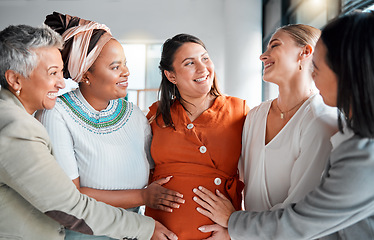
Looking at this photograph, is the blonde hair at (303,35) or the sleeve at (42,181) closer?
the sleeve at (42,181)

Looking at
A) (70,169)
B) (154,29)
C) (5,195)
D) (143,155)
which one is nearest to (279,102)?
(143,155)

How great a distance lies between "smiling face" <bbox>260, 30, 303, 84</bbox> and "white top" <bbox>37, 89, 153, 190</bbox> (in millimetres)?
707

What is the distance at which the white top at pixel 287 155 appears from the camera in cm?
132

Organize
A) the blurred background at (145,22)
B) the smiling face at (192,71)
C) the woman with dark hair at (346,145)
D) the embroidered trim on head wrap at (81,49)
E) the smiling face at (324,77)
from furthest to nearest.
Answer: the blurred background at (145,22) < the smiling face at (192,71) < the embroidered trim on head wrap at (81,49) < the smiling face at (324,77) < the woman with dark hair at (346,145)

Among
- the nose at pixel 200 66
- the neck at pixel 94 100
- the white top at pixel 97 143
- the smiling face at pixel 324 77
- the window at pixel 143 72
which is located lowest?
the window at pixel 143 72

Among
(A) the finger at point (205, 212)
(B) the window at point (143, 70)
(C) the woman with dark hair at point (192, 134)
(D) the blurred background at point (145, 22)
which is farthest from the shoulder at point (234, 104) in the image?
(B) the window at point (143, 70)

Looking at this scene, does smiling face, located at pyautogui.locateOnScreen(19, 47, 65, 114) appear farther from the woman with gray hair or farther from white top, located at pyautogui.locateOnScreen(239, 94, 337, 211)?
white top, located at pyautogui.locateOnScreen(239, 94, 337, 211)

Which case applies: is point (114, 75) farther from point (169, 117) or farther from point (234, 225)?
point (234, 225)

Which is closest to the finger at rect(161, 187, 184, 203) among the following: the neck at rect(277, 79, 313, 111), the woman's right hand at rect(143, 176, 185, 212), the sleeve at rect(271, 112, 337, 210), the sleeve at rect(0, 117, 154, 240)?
the woman's right hand at rect(143, 176, 185, 212)

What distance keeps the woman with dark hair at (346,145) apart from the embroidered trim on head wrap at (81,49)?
1005 mm

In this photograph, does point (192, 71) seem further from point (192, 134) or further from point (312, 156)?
point (312, 156)

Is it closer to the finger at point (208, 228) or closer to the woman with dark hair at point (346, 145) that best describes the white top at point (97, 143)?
the finger at point (208, 228)

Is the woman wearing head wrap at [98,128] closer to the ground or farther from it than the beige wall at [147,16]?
closer to the ground

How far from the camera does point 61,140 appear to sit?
151 centimetres
